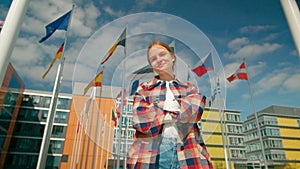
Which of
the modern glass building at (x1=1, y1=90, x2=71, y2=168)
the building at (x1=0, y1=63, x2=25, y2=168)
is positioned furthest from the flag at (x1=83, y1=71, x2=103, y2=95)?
the modern glass building at (x1=1, y1=90, x2=71, y2=168)

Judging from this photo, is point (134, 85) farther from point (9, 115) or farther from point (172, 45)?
point (9, 115)

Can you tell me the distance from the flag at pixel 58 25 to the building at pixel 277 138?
44166 mm

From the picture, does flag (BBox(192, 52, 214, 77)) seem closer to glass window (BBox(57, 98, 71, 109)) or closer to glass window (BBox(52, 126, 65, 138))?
glass window (BBox(52, 126, 65, 138))

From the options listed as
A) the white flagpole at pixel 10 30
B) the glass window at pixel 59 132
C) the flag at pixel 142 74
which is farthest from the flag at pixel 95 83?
the glass window at pixel 59 132

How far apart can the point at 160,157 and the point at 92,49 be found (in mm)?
784

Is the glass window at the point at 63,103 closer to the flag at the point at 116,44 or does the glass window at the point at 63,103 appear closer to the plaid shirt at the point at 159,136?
the flag at the point at 116,44

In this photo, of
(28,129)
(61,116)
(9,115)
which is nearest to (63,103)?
(61,116)

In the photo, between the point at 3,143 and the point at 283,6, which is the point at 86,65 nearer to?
the point at 283,6

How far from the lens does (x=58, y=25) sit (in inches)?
258

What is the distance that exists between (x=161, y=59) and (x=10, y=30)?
103 centimetres

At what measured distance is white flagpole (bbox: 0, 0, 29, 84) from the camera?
1.21 metres

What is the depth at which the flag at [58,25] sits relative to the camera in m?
5.82

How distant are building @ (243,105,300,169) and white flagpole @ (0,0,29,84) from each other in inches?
1828

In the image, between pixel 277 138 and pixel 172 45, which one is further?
pixel 277 138
